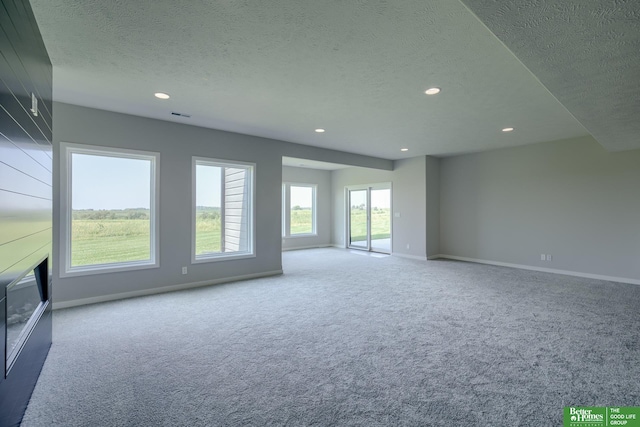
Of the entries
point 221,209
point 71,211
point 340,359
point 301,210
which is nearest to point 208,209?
point 221,209

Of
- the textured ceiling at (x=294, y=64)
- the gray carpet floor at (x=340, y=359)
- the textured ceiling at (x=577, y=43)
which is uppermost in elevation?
the textured ceiling at (x=294, y=64)

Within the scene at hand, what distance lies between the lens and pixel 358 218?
9.43 metres

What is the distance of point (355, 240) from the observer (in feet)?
31.3

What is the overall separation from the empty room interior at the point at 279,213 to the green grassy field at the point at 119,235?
29 mm

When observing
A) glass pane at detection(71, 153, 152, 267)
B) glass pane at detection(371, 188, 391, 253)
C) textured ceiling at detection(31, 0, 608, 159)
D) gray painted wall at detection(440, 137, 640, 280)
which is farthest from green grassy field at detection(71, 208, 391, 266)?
gray painted wall at detection(440, 137, 640, 280)

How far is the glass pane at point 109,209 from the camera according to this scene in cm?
404

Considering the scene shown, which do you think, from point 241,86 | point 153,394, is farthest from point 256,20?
point 153,394

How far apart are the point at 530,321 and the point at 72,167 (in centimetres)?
610

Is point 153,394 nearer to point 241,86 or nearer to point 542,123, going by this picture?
point 241,86

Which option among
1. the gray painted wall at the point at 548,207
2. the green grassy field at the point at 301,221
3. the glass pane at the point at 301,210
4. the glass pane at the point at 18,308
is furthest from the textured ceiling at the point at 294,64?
the green grassy field at the point at 301,221

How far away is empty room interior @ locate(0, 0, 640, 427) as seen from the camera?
6.20 feet

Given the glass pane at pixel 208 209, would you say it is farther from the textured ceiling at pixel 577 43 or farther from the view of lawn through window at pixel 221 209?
the textured ceiling at pixel 577 43

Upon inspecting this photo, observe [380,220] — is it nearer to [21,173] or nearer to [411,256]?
[411,256]

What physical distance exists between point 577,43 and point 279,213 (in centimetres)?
479
